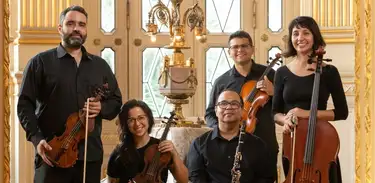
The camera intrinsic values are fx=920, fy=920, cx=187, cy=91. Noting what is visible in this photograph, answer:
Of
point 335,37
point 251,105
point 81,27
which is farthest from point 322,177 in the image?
point 335,37

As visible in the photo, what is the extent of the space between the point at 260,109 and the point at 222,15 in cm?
311

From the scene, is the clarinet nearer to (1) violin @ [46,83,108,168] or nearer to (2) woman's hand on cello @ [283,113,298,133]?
(2) woman's hand on cello @ [283,113,298,133]

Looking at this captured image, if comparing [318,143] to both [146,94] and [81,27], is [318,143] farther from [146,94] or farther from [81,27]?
[146,94]

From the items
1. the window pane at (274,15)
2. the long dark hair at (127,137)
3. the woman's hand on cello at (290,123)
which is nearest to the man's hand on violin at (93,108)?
the long dark hair at (127,137)

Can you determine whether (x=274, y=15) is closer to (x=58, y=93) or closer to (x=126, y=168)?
(x=126, y=168)

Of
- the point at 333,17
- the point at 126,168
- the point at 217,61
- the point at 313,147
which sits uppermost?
the point at 333,17

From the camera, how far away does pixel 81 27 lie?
4152 mm

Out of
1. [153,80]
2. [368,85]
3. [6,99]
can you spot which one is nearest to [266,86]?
[368,85]

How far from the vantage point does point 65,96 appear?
4105mm

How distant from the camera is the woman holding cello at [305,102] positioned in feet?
13.1

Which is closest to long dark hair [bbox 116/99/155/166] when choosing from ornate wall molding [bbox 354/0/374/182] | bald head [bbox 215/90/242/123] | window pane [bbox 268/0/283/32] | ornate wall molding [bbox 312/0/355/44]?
bald head [bbox 215/90/242/123]

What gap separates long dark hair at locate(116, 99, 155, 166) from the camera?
4.39 meters

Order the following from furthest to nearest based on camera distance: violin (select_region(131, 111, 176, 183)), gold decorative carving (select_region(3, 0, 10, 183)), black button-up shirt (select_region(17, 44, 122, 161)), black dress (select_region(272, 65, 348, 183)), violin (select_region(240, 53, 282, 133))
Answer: violin (select_region(240, 53, 282, 133)), violin (select_region(131, 111, 176, 183)), black dress (select_region(272, 65, 348, 183)), black button-up shirt (select_region(17, 44, 122, 161)), gold decorative carving (select_region(3, 0, 10, 183))

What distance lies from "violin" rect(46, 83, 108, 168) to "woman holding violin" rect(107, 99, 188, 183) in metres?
0.42
